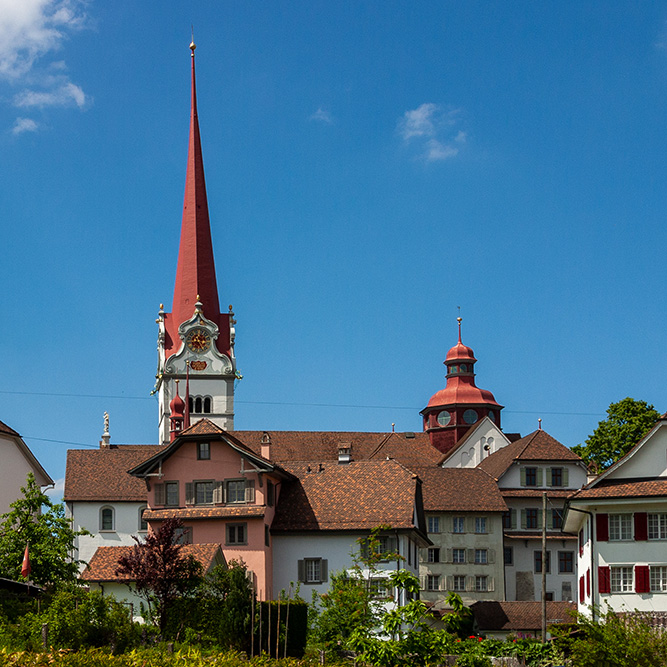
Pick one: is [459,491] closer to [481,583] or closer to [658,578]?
[481,583]

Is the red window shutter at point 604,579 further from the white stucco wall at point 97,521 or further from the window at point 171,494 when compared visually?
the white stucco wall at point 97,521

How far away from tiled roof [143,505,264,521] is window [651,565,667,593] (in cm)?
1840

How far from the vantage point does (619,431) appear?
271 feet

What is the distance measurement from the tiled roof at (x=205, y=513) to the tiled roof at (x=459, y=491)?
20.5m

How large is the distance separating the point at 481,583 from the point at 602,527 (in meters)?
27.5

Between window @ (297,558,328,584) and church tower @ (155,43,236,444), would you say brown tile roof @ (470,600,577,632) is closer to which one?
window @ (297,558,328,584)

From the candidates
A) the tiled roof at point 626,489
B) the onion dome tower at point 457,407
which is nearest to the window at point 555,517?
the onion dome tower at point 457,407

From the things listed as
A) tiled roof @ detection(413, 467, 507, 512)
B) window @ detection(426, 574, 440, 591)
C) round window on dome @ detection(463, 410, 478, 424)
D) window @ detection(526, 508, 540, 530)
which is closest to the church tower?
round window on dome @ detection(463, 410, 478, 424)

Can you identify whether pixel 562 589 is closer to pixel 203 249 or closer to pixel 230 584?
pixel 230 584

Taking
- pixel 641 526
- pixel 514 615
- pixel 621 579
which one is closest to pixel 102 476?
pixel 514 615

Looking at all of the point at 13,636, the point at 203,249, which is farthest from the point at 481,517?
the point at 203,249

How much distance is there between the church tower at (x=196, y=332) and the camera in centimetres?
11925

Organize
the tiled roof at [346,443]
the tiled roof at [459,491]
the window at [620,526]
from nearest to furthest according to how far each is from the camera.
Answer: the window at [620,526] < the tiled roof at [459,491] < the tiled roof at [346,443]

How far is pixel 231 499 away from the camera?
58906 mm
